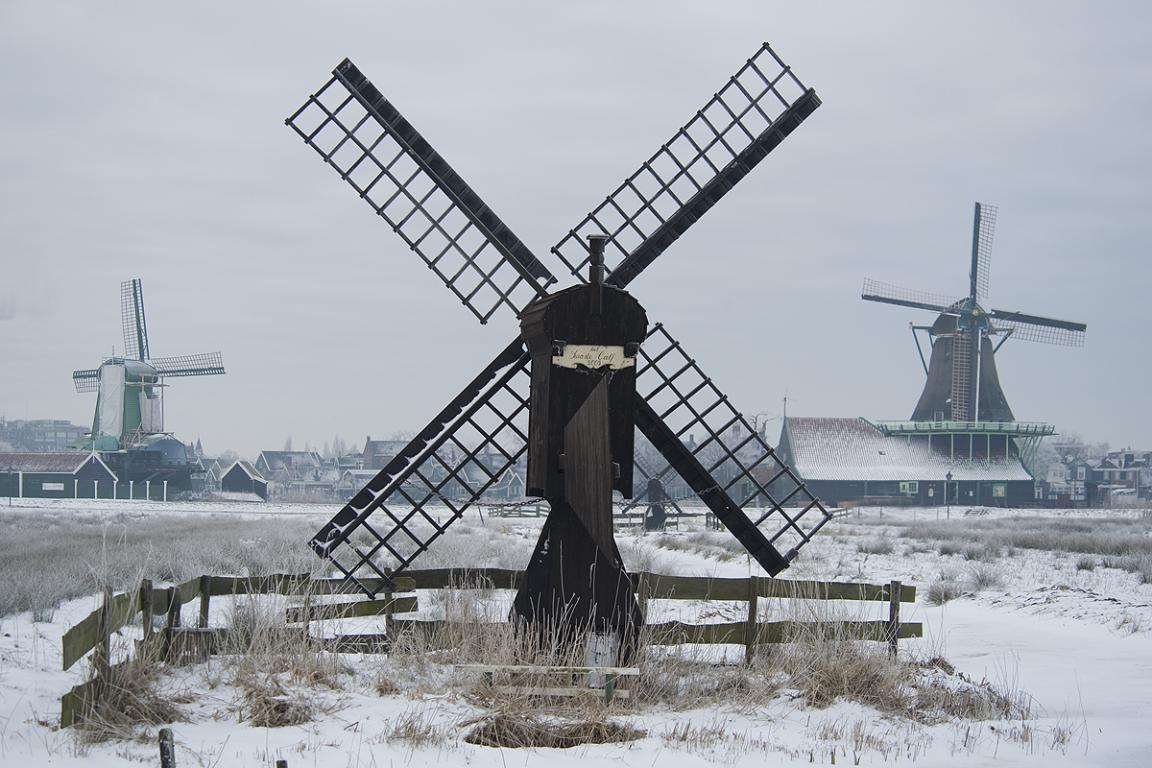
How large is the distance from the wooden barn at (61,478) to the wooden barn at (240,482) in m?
10.2

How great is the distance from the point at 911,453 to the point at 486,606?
5376cm

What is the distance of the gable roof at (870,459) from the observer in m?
58.4

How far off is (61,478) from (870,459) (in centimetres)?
4414

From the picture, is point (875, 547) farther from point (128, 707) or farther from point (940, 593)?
point (128, 707)

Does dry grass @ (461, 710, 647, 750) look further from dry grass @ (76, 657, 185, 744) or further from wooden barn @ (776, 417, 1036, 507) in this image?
wooden barn @ (776, 417, 1036, 507)

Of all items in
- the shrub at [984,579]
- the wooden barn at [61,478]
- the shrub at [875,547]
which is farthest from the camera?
the wooden barn at [61,478]

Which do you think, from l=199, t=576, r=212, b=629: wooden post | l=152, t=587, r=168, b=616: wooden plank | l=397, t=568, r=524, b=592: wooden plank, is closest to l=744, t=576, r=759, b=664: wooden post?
l=397, t=568, r=524, b=592: wooden plank

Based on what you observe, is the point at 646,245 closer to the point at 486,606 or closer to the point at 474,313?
the point at 474,313

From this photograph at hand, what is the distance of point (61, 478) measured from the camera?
206 ft

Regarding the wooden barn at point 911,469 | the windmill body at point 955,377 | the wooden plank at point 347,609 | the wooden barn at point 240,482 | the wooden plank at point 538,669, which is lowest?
the wooden barn at point 240,482

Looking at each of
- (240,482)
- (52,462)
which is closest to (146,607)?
(52,462)

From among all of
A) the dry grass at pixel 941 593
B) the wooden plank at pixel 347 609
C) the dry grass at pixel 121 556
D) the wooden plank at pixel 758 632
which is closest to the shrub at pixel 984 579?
the dry grass at pixel 941 593

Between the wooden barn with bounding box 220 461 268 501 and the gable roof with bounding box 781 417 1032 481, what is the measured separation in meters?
34.3

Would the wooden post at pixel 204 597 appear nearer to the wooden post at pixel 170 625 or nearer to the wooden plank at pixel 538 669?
the wooden post at pixel 170 625
